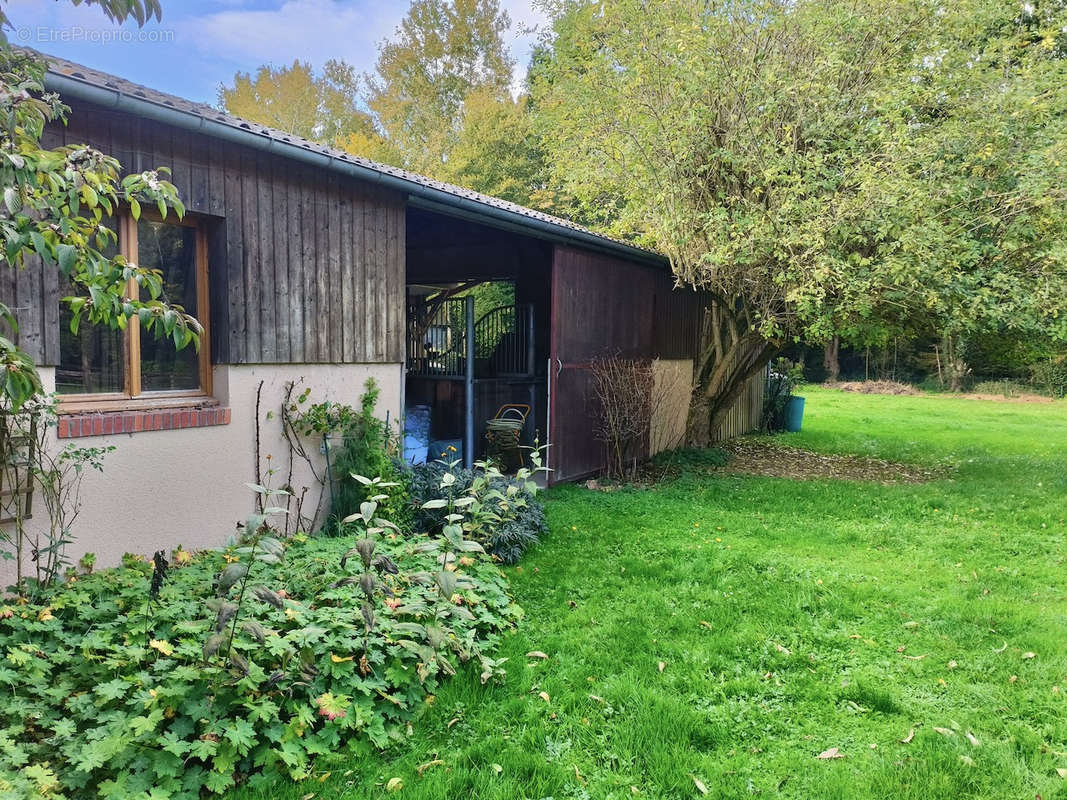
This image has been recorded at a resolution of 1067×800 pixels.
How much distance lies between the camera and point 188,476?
393 centimetres

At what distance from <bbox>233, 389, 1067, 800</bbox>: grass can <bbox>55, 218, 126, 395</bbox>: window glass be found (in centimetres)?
252

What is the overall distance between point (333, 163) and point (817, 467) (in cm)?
762

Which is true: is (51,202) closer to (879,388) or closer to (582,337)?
A: (582,337)

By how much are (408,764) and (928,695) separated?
232 cm

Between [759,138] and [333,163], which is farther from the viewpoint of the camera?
[759,138]

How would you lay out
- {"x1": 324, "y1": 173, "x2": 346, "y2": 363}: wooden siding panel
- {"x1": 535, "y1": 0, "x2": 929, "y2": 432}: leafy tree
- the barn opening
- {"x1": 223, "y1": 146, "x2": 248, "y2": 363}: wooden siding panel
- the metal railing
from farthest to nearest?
1. the metal railing
2. the barn opening
3. {"x1": 535, "y1": 0, "x2": 929, "y2": 432}: leafy tree
4. {"x1": 324, "y1": 173, "x2": 346, "y2": 363}: wooden siding panel
5. {"x1": 223, "y1": 146, "x2": 248, "y2": 363}: wooden siding panel

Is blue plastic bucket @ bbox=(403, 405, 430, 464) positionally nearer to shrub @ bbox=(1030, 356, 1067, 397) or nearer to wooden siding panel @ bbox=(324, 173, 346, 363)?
wooden siding panel @ bbox=(324, 173, 346, 363)

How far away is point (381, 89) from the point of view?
74.4ft

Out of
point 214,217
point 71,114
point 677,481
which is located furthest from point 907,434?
point 71,114

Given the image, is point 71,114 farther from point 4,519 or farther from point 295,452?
point 295,452

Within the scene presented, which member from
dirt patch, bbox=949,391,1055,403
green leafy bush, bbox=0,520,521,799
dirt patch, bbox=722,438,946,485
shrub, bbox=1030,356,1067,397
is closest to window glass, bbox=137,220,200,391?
green leafy bush, bbox=0,520,521,799

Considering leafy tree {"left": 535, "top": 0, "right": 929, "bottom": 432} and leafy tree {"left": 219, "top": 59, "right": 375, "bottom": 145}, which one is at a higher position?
leafy tree {"left": 219, "top": 59, "right": 375, "bottom": 145}

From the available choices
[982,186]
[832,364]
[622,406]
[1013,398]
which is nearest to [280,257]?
[622,406]

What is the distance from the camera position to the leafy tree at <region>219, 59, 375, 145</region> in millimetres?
23094
